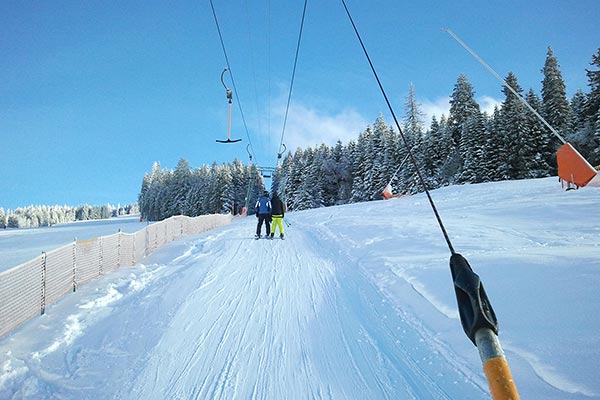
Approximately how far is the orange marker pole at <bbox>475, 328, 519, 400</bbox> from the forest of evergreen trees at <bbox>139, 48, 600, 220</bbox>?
71.6ft

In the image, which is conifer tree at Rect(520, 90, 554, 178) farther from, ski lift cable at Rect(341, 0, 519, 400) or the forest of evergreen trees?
ski lift cable at Rect(341, 0, 519, 400)

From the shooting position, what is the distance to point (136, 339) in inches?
161

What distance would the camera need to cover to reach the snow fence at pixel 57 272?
428cm

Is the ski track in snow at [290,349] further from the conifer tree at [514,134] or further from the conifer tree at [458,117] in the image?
the conifer tree at [458,117]

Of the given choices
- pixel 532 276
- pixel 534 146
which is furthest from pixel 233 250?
pixel 534 146

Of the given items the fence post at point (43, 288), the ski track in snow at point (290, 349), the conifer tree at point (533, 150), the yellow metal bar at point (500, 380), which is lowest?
the ski track in snow at point (290, 349)

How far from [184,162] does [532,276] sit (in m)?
87.0

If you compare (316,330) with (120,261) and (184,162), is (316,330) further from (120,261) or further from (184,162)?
(184,162)

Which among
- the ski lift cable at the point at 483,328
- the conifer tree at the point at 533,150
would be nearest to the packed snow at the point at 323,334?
the ski lift cable at the point at 483,328

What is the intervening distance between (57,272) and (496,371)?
688cm

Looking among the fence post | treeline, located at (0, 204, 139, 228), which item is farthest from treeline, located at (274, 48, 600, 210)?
treeline, located at (0, 204, 139, 228)

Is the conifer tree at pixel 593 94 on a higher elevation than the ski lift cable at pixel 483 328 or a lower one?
higher

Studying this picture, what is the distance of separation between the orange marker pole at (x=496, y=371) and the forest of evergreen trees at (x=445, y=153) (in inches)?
859

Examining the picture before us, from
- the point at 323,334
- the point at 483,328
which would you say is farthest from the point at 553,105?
the point at 483,328
